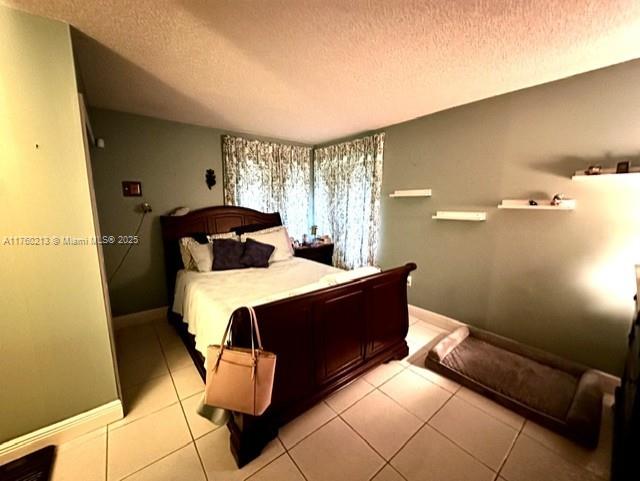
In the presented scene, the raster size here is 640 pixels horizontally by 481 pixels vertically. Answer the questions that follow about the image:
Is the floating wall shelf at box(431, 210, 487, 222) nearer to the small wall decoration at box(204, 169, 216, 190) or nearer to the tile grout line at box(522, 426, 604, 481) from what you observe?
the tile grout line at box(522, 426, 604, 481)

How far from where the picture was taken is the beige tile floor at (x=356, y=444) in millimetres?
1317

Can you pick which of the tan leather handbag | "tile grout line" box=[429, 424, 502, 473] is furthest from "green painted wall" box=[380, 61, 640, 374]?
the tan leather handbag

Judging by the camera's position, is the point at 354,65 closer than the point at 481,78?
Yes

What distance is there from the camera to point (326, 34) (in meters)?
1.44

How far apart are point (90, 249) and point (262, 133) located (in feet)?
8.61

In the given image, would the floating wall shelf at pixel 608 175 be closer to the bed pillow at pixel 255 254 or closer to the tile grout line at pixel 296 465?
the tile grout line at pixel 296 465

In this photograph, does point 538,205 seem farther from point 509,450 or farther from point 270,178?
point 270,178

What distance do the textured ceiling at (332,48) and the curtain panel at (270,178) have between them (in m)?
0.93

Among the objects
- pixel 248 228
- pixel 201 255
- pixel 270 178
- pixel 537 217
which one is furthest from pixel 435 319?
pixel 270 178

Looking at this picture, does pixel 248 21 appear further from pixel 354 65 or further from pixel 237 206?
pixel 237 206

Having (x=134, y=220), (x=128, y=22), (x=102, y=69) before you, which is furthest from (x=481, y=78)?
(x=134, y=220)

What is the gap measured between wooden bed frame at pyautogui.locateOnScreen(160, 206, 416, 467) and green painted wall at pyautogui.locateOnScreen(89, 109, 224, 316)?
3.42ft

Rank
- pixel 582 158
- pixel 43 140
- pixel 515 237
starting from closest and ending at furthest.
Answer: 1. pixel 43 140
2. pixel 582 158
3. pixel 515 237

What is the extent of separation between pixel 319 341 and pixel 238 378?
610mm
